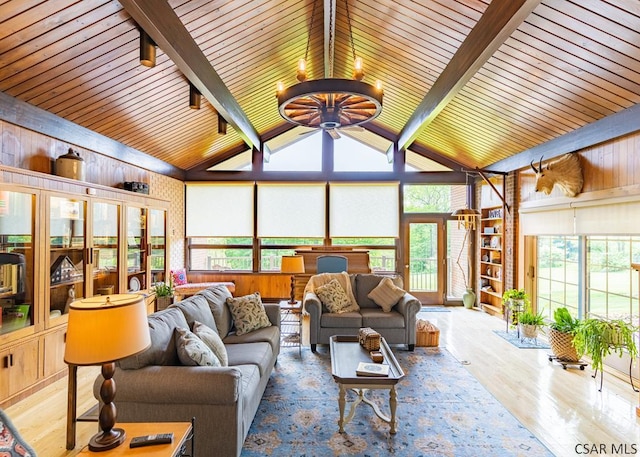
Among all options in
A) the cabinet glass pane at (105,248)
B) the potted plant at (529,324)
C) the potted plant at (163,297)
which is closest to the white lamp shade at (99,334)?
the cabinet glass pane at (105,248)

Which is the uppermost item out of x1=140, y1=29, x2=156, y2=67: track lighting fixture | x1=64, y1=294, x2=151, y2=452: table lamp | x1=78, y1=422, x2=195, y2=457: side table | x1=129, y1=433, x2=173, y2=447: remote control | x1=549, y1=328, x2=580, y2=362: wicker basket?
x1=140, y1=29, x2=156, y2=67: track lighting fixture

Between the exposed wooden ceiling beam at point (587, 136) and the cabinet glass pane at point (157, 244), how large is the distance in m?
6.03

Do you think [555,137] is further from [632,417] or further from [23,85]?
[23,85]

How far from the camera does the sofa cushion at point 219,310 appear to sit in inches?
136

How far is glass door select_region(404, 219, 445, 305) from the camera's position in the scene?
752 centimetres

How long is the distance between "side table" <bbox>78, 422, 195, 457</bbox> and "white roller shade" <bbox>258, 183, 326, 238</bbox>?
18.6ft

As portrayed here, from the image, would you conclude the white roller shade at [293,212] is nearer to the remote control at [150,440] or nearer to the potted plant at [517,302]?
the potted plant at [517,302]

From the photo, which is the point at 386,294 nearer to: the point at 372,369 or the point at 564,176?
the point at 372,369

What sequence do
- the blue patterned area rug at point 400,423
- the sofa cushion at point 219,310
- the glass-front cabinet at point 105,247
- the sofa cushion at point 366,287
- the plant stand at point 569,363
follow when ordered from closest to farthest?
the blue patterned area rug at point 400,423
the sofa cushion at point 219,310
the plant stand at point 569,363
the glass-front cabinet at point 105,247
the sofa cushion at point 366,287

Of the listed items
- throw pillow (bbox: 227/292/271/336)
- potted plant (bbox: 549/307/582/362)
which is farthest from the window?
throw pillow (bbox: 227/292/271/336)

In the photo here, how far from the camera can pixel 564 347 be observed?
402cm

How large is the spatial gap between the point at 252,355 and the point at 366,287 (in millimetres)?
2401

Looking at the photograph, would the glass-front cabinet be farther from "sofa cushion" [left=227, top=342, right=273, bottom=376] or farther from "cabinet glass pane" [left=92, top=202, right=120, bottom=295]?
"sofa cushion" [left=227, top=342, right=273, bottom=376]

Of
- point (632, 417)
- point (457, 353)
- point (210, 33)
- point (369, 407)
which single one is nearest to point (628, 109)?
point (632, 417)
